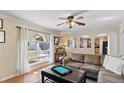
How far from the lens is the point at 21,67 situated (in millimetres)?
3285

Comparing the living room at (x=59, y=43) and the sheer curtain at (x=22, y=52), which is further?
the sheer curtain at (x=22, y=52)

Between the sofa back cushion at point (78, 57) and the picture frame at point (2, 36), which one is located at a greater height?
the picture frame at point (2, 36)

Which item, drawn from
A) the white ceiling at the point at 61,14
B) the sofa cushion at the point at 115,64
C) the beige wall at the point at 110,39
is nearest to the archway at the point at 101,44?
the beige wall at the point at 110,39

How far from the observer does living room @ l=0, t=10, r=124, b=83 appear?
2627mm

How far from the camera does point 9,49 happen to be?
113 inches

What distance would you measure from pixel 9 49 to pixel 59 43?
11.1 ft

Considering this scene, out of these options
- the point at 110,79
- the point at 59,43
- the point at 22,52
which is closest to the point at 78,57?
the point at 110,79

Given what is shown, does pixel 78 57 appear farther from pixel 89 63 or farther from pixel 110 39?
pixel 110 39

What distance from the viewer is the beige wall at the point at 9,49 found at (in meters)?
2.66

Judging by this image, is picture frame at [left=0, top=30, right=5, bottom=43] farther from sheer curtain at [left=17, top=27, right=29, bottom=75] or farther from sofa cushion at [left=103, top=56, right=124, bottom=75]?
sofa cushion at [left=103, top=56, right=124, bottom=75]

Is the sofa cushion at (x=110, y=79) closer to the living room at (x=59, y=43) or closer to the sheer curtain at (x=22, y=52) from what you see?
the living room at (x=59, y=43)

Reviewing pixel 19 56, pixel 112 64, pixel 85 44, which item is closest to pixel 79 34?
pixel 85 44

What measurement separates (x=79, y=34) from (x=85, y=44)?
0.68 metres
